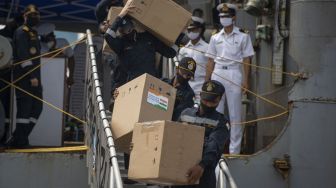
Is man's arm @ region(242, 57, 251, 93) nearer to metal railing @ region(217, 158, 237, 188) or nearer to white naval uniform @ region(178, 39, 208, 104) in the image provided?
white naval uniform @ region(178, 39, 208, 104)

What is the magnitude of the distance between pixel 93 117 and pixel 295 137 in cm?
255

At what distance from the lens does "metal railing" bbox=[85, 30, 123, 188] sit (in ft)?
23.0

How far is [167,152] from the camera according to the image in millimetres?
6719

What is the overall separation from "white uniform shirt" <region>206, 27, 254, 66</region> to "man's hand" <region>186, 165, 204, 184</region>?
3.68 m

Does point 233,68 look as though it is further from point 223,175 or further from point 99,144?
point 223,175

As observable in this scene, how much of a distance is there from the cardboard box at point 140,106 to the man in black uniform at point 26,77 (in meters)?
2.91

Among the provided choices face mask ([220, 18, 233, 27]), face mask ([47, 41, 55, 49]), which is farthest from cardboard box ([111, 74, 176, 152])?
face mask ([47, 41, 55, 49])

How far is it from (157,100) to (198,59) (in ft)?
11.1

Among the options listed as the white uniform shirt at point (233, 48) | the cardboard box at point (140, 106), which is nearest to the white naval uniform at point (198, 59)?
the white uniform shirt at point (233, 48)

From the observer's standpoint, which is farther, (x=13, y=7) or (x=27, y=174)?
(x=13, y=7)

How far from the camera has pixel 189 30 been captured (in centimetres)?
1112

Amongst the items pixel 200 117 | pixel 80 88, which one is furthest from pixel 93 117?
pixel 80 88

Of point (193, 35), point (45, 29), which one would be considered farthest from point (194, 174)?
point (45, 29)

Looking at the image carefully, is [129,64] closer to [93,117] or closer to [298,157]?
[93,117]
